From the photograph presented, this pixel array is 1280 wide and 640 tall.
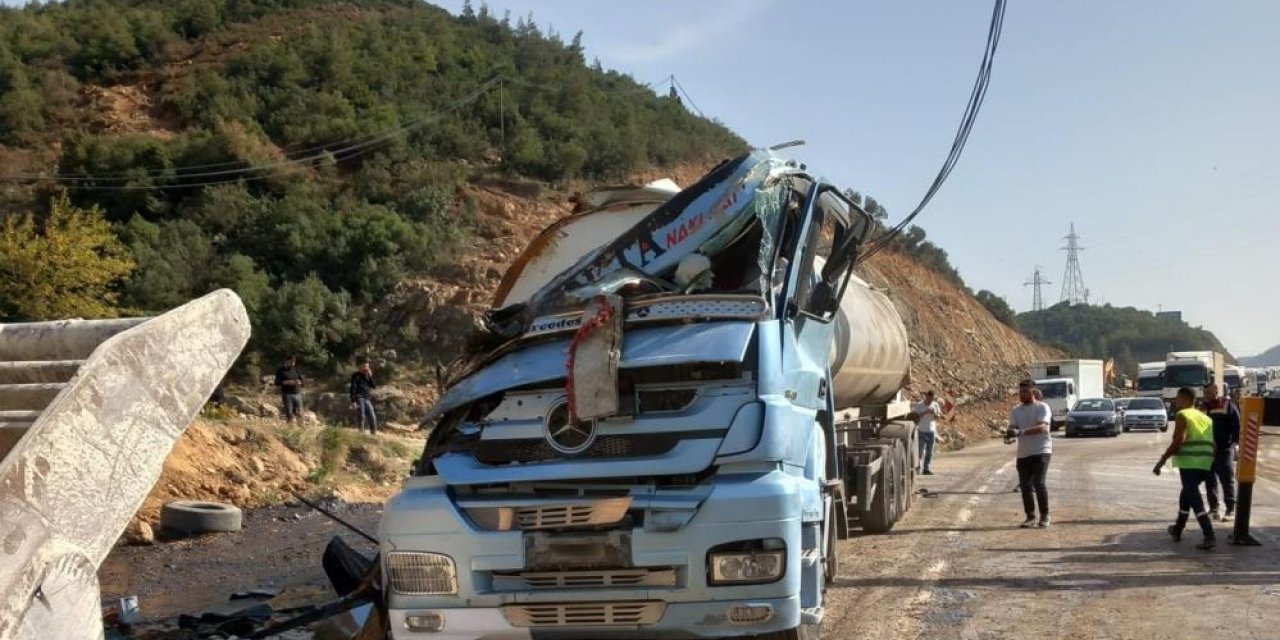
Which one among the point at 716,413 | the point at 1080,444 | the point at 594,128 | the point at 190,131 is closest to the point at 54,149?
the point at 190,131

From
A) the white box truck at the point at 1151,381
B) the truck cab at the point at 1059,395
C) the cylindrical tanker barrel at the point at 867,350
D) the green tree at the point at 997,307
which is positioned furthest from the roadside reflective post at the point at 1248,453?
the green tree at the point at 997,307

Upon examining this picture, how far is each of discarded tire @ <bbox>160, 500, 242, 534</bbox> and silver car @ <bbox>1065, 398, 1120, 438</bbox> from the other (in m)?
27.9

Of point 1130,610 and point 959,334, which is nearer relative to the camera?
point 1130,610

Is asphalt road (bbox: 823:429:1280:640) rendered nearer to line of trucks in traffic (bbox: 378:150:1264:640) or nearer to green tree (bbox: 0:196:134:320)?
line of trucks in traffic (bbox: 378:150:1264:640)

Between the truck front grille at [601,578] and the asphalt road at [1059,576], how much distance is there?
209 cm

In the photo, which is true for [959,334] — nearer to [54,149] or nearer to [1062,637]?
[54,149]

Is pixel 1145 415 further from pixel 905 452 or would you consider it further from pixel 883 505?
pixel 883 505

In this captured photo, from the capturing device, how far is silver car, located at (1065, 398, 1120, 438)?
32875 mm

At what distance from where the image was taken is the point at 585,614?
504 cm

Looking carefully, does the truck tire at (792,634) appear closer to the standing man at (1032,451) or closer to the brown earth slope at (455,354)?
the brown earth slope at (455,354)

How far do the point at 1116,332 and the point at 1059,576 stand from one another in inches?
4685

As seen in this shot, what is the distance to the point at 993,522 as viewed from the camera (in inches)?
476

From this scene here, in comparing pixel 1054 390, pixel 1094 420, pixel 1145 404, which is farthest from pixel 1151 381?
pixel 1094 420

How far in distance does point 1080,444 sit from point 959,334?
25.5 m
